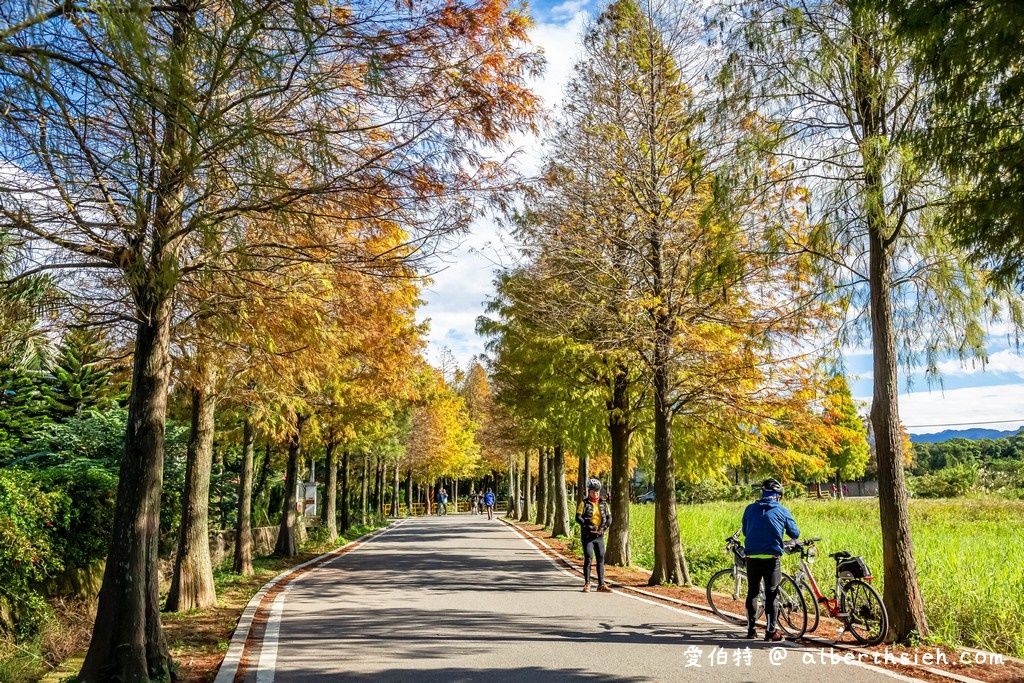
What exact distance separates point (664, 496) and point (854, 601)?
20.6 feet

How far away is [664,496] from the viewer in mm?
14781

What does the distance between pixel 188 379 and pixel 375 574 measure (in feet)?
24.3

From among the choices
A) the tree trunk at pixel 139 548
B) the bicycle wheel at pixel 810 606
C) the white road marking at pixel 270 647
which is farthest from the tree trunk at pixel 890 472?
the tree trunk at pixel 139 548

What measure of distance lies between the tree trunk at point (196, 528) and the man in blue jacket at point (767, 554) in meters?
8.16

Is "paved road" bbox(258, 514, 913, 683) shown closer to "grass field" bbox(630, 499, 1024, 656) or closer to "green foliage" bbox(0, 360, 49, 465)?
"grass field" bbox(630, 499, 1024, 656)

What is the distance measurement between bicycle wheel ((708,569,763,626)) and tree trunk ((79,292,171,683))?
695 centimetres

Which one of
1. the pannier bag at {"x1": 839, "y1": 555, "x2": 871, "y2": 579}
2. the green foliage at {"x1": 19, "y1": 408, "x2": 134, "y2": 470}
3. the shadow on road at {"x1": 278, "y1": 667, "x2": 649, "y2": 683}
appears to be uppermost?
the green foliage at {"x1": 19, "y1": 408, "x2": 134, "y2": 470}

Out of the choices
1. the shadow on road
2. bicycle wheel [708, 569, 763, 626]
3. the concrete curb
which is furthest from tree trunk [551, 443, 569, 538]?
the shadow on road

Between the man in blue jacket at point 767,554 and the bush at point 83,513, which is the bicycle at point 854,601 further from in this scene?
the bush at point 83,513

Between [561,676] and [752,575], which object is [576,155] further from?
[561,676]

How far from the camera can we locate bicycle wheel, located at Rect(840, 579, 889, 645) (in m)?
8.18

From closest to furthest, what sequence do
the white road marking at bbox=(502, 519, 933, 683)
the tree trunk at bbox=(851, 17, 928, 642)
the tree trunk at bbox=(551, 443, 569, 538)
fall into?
1. the white road marking at bbox=(502, 519, 933, 683)
2. the tree trunk at bbox=(851, 17, 928, 642)
3. the tree trunk at bbox=(551, 443, 569, 538)

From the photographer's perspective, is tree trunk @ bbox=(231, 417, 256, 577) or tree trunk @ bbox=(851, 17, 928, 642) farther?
tree trunk @ bbox=(231, 417, 256, 577)

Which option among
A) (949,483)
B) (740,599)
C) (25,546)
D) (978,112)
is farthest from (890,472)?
(949,483)
